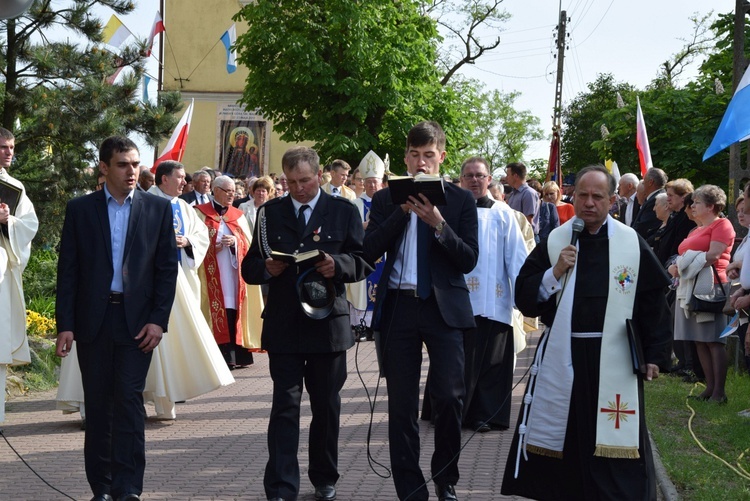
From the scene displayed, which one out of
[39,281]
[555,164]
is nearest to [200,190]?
[39,281]

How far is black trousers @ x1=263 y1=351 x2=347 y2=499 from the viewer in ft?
21.4

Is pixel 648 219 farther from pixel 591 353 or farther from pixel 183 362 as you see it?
pixel 591 353

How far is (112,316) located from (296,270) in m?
1.10

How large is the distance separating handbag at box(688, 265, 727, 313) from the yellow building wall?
120 feet

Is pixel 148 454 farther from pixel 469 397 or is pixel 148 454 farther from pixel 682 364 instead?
pixel 682 364

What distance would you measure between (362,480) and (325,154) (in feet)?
87.8

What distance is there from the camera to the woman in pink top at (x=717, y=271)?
1062 cm

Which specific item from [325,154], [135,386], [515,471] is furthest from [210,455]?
[325,154]

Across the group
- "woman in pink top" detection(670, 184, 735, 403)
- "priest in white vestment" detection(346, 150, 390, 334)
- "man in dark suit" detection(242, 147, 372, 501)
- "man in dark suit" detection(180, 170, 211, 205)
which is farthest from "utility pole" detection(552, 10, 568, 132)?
"man in dark suit" detection(242, 147, 372, 501)

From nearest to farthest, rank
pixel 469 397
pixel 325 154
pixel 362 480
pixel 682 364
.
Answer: pixel 362 480 < pixel 469 397 < pixel 682 364 < pixel 325 154

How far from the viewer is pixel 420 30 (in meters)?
35.9

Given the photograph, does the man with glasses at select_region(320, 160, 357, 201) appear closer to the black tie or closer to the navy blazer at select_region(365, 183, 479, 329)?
the black tie

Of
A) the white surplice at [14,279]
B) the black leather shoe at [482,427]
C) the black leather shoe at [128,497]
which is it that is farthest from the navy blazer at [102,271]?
the black leather shoe at [482,427]

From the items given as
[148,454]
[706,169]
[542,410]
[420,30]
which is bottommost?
[148,454]
